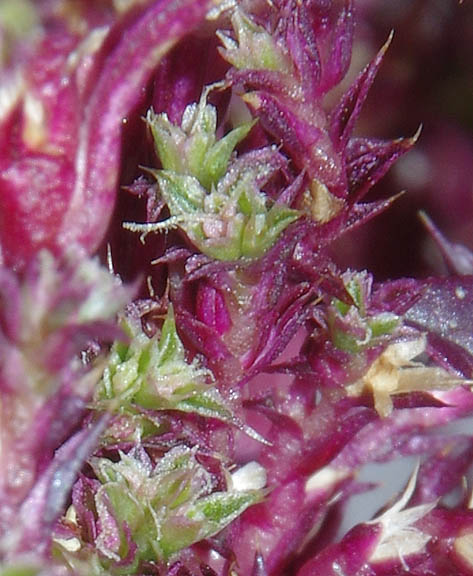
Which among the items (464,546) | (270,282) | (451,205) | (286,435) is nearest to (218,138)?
(270,282)

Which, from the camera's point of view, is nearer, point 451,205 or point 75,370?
point 75,370

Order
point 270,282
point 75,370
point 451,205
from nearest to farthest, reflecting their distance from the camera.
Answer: point 75,370 → point 270,282 → point 451,205

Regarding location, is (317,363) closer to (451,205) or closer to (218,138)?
(218,138)

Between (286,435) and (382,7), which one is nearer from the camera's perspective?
(286,435)

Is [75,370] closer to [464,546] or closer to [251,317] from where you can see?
[251,317]

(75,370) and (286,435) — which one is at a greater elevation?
(75,370)

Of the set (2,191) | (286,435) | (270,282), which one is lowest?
(286,435)

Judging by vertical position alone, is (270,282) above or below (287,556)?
above

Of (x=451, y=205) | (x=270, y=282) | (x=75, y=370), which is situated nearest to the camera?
(x=75, y=370)

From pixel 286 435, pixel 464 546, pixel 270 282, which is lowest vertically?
pixel 464 546
